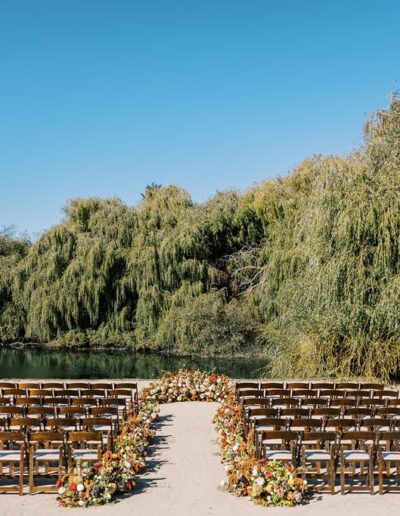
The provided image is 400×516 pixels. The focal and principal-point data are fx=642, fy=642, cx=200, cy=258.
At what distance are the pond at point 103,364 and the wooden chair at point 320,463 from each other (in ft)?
59.0

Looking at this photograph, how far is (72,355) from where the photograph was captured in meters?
33.8

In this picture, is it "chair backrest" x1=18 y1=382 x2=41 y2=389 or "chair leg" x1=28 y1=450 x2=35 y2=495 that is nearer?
"chair leg" x1=28 y1=450 x2=35 y2=495

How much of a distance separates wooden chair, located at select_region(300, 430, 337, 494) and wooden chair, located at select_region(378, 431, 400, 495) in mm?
650

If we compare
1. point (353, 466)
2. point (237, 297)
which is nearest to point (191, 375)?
point (353, 466)

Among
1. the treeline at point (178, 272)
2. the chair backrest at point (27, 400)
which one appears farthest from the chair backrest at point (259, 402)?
the treeline at point (178, 272)

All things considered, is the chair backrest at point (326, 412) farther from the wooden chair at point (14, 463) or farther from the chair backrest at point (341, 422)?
the wooden chair at point (14, 463)

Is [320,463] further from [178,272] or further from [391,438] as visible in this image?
[178,272]

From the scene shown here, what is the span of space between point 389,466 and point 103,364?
23899mm

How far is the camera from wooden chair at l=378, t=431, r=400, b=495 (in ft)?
29.7

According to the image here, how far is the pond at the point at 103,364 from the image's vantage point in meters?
28.8

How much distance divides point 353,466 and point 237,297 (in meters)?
24.6

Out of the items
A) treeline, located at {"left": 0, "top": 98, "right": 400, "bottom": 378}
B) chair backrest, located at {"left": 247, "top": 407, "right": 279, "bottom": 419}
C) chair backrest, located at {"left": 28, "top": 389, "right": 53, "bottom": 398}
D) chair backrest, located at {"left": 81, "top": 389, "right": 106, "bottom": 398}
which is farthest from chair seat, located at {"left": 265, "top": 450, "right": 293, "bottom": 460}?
treeline, located at {"left": 0, "top": 98, "right": 400, "bottom": 378}

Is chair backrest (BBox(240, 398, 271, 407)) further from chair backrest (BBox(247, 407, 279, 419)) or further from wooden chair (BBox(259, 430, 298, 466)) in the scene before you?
wooden chair (BBox(259, 430, 298, 466))

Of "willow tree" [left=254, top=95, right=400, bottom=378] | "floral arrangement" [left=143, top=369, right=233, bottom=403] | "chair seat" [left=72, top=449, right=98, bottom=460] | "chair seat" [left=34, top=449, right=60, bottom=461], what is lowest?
"chair seat" [left=72, top=449, right=98, bottom=460]
